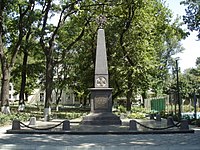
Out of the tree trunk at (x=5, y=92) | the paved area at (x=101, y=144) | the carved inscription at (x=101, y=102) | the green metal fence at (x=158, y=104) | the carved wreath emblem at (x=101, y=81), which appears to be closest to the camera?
the paved area at (x=101, y=144)

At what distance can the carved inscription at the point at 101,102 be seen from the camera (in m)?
19.0

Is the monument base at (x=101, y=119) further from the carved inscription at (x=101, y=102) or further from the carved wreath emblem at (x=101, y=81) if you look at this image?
the carved wreath emblem at (x=101, y=81)

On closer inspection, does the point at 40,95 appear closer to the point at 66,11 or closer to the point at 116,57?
the point at 116,57

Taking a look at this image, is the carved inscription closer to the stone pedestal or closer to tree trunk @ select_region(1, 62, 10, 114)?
the stone pedestal

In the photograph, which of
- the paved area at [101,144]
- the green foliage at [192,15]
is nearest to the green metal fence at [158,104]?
the green foliage at [192,15]

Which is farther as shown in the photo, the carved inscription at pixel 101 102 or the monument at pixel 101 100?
the carved inscription at pixel 101 102

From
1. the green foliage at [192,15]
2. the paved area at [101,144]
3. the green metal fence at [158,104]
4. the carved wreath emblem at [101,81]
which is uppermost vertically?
the green foliage at [192,15]

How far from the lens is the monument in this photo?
18500 millimetres

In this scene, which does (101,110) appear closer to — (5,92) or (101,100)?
(101,100)

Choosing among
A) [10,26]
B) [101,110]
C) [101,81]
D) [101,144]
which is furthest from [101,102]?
[10,26]

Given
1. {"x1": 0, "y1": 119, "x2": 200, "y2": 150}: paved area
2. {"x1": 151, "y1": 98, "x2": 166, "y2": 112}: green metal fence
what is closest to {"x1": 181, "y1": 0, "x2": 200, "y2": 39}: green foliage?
{"x1": 0, "y1": 119, "x2": 200, "y2": 150}: paved area

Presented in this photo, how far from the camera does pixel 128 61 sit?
32.5 metres

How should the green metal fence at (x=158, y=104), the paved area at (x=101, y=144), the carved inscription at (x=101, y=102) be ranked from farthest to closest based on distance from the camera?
1. the green metal fence at (x=158, y=104)
2. the carved inscription at (x=101, y=102)
3. the paved area at (x=101, y=144)

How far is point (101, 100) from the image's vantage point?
62.5ft
